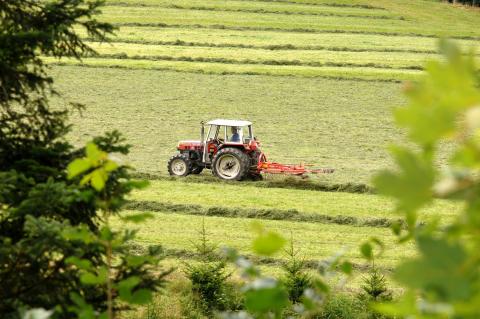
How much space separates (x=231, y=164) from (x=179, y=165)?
1.22 metres

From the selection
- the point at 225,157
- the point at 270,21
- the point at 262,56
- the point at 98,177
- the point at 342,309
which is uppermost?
the point at 270,21

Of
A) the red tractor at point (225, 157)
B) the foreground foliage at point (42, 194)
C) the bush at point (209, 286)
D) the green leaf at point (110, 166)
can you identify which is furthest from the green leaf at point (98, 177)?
the red tractor at point (225, 157)

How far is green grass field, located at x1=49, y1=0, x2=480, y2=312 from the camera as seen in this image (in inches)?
772

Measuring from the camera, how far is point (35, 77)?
303 inches

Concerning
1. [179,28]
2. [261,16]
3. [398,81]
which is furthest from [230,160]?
[261,16]

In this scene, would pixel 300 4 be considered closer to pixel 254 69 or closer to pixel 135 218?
pixel 254 69

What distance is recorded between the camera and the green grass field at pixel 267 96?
19609 mm

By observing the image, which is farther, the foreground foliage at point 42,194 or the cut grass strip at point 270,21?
the cut grass strip at point 270,21

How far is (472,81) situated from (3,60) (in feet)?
21.4

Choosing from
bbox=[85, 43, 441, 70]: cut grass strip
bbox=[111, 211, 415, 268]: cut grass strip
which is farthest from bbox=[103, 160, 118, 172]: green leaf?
bbox=[85, 43, 441, 70]: cut grass strip

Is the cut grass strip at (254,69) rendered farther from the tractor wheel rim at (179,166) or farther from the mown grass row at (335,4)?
the mown grass row at (335,4)

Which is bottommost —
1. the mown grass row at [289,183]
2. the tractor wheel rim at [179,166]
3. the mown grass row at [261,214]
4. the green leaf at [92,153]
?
the mown grass row at [261,214]

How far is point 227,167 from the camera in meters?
22.8

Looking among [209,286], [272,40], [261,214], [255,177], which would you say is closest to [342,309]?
[209,286]
